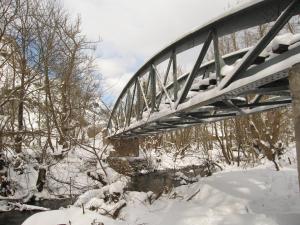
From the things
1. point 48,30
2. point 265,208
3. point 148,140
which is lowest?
point 265,208

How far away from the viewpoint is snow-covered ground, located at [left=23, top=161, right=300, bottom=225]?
771 centimetres

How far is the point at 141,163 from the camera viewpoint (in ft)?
81.7

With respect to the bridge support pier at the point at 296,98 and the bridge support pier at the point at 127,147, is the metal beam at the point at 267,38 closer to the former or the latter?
the bridge support pier at the point at 296,98

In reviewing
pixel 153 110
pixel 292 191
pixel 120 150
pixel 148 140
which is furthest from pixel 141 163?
pixel 292 191

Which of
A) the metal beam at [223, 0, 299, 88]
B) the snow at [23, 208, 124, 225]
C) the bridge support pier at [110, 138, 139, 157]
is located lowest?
the snow at [23, 208, 124, 225]

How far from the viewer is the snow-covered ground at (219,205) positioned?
7.71 metres

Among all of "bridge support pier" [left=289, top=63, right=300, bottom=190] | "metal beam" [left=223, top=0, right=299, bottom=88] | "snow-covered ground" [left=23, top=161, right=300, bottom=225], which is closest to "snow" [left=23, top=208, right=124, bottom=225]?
"snow-covered ground" [left=23, top=161, right=300, bottom=225]

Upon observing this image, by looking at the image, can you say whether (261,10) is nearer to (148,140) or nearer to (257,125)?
(257,125)

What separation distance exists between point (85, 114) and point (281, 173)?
43.9 ft

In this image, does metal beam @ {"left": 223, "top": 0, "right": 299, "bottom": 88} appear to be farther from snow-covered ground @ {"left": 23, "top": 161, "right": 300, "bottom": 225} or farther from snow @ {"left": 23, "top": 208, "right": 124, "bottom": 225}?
snow @ {"left": 23, "top": 208, "right": 124, "bottom": 225}

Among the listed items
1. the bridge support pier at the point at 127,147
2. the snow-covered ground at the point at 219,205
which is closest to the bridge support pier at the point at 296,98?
the snow-covered ground at the point at 219,205

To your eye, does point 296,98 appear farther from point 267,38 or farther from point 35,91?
point 35,91

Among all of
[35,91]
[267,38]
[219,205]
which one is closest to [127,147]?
[35,91]

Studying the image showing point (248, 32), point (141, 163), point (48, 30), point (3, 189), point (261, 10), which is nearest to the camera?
point (261, 10)
